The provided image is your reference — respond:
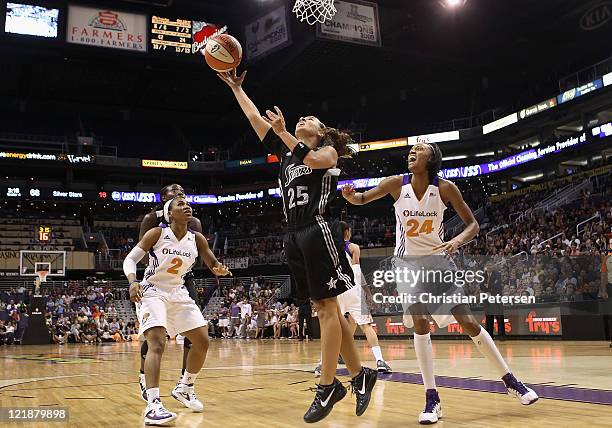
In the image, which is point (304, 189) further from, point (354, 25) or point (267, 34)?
point (267, 34)

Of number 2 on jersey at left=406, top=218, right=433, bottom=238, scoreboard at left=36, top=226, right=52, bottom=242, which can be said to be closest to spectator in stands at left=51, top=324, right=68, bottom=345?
scoreboard at left=36, top=226, right=52, bottom=242

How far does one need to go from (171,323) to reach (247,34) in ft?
96.6

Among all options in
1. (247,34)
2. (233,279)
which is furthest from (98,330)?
(247,34)

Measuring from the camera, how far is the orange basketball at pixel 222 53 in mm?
4812

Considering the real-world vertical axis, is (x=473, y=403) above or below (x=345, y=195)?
below

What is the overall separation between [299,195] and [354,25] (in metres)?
25.5

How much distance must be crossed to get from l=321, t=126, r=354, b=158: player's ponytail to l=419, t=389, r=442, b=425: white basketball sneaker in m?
1.97

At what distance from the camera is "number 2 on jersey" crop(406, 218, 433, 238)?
5094mm

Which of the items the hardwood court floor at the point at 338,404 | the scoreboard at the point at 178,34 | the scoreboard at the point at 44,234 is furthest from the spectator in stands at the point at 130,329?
the hardwood court floor at the point at 338,404

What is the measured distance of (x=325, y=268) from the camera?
440 cm

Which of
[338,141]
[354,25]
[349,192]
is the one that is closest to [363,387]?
[349,192]

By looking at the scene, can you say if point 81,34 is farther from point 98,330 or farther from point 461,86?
point 461,86

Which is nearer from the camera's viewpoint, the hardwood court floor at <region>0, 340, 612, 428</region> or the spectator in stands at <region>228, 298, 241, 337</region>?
the hardwood court floor at <region>0, 340, 612, 428</region>

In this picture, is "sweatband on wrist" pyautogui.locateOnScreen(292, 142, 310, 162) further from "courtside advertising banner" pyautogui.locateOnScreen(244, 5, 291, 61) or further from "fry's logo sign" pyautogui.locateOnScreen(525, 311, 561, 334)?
"courtside advertising banner" pyautogui.locateOnScreen(244, 5, 291, 61)
